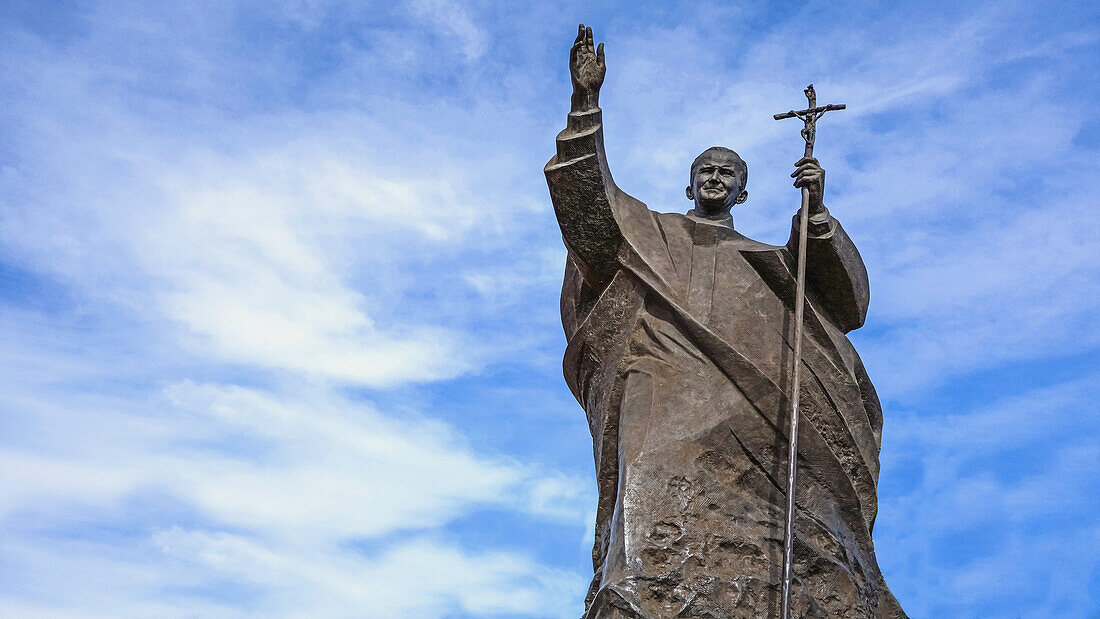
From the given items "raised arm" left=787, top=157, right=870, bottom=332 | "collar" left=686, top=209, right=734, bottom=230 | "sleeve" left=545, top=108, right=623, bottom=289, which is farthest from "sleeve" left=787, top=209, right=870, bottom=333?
"sleeve" left=545, top=108, right=623, bottom=289

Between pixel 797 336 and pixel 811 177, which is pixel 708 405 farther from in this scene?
pixel 811 177

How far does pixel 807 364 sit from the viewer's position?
30.4ft

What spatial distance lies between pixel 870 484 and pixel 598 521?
1832 mm

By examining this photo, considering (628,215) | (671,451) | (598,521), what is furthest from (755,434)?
(628,215)

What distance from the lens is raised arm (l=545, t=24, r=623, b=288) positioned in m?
9.09

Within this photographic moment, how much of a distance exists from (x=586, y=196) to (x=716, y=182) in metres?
1.23

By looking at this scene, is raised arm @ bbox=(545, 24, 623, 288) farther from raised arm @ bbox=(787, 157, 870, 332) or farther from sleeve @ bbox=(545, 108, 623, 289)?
raised arm @ bbox=(787, 157, 870, 332)

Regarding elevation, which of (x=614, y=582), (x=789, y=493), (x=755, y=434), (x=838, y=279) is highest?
(x=838, y=279)

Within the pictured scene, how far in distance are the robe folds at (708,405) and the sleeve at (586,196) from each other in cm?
1

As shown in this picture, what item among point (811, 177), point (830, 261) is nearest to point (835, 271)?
point (830, 261)

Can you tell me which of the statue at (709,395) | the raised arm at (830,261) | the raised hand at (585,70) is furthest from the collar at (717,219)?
the raised hand at (585,70)

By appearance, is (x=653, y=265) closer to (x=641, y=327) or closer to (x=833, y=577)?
(x=641, y=327)

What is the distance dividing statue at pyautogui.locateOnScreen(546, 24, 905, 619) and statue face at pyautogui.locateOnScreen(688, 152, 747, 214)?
0.04ft

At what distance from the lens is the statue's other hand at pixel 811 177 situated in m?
9.24
